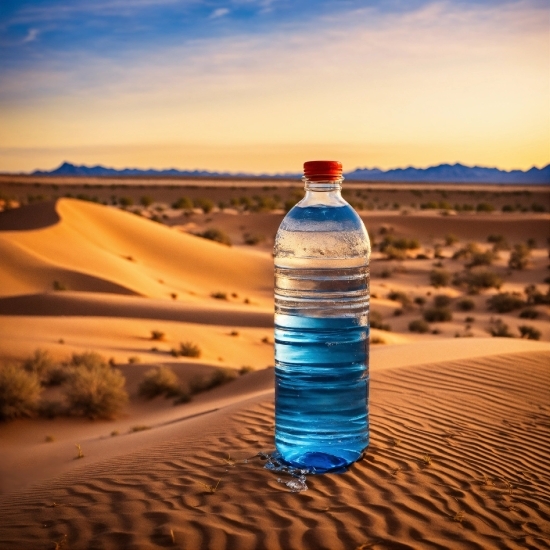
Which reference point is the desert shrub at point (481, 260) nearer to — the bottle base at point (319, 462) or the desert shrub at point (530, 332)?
the desert shrub at point (530, 332)

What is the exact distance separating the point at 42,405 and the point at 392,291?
16112 mm

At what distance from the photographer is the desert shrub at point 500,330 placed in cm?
1840

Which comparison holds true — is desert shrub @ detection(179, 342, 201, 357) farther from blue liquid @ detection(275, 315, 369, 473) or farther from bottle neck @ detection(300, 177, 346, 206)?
bottle neck @ detection(300, 177, 346, 206)

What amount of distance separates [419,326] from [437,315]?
56.2 inches

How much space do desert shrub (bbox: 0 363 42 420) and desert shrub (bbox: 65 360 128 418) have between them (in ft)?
1.73

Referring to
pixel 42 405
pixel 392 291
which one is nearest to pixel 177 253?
pixel 392 291

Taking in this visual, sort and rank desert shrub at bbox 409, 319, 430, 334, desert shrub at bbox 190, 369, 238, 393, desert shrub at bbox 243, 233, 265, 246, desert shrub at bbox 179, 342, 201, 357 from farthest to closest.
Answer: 1. desert shrub at bbox 243, 233, 265, 246
2. desert shrub at bbox 409, 319, 430, 334
3. desert shrub at bbox 179, 342, 201, 357
4. desert shrub at bbox 190, 369, 238, 393

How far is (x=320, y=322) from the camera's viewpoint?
504 cm

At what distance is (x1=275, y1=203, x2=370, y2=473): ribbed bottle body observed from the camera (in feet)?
16.6

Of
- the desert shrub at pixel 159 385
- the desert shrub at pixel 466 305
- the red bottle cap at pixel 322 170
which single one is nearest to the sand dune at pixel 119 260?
the desert shrub at pixel 466 305

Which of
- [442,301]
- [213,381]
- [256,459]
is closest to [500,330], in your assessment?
[442,301]

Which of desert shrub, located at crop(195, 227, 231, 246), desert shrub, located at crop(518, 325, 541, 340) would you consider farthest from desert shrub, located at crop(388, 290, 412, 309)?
desert shrub, located at crop(195, 227, 231, 246)

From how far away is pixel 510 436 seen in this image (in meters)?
6.48

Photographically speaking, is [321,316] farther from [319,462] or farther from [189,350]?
[189,350]
